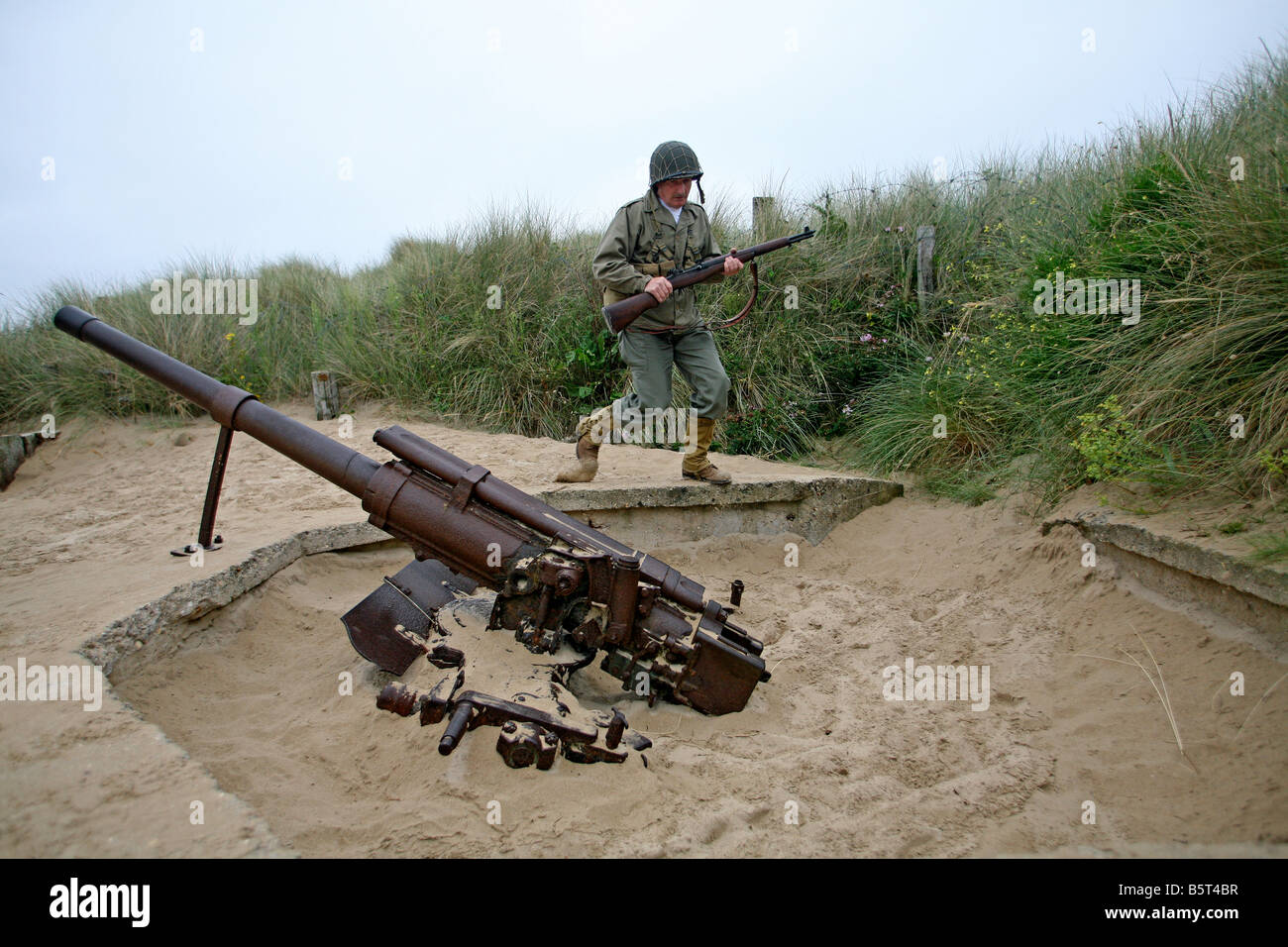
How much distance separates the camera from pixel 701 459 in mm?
5137

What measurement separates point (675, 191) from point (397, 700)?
3.45m

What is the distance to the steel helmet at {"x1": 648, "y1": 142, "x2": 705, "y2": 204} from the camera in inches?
183

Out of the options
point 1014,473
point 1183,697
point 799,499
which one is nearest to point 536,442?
point 799,499

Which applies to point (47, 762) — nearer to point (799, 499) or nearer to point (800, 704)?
point (800, 704)

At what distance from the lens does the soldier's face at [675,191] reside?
15.5 ft

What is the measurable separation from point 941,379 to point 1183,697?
3.57 meters

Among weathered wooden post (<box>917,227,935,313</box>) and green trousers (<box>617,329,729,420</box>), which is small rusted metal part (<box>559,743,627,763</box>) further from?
weathered wooden post (<box>917,227,935,313</box>)

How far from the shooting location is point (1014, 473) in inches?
191

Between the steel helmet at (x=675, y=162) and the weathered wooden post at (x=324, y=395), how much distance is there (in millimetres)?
4363

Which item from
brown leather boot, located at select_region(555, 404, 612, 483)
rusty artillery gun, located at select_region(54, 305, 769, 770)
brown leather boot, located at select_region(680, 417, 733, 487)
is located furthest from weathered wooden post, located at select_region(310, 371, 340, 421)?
rusty artillery gun, located at select_region(54, 305, 769, 770)

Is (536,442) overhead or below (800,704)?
overhead

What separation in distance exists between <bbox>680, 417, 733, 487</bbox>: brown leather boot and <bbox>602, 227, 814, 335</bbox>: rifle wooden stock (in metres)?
0.84

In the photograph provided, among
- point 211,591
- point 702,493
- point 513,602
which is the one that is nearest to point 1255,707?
point 513,602
